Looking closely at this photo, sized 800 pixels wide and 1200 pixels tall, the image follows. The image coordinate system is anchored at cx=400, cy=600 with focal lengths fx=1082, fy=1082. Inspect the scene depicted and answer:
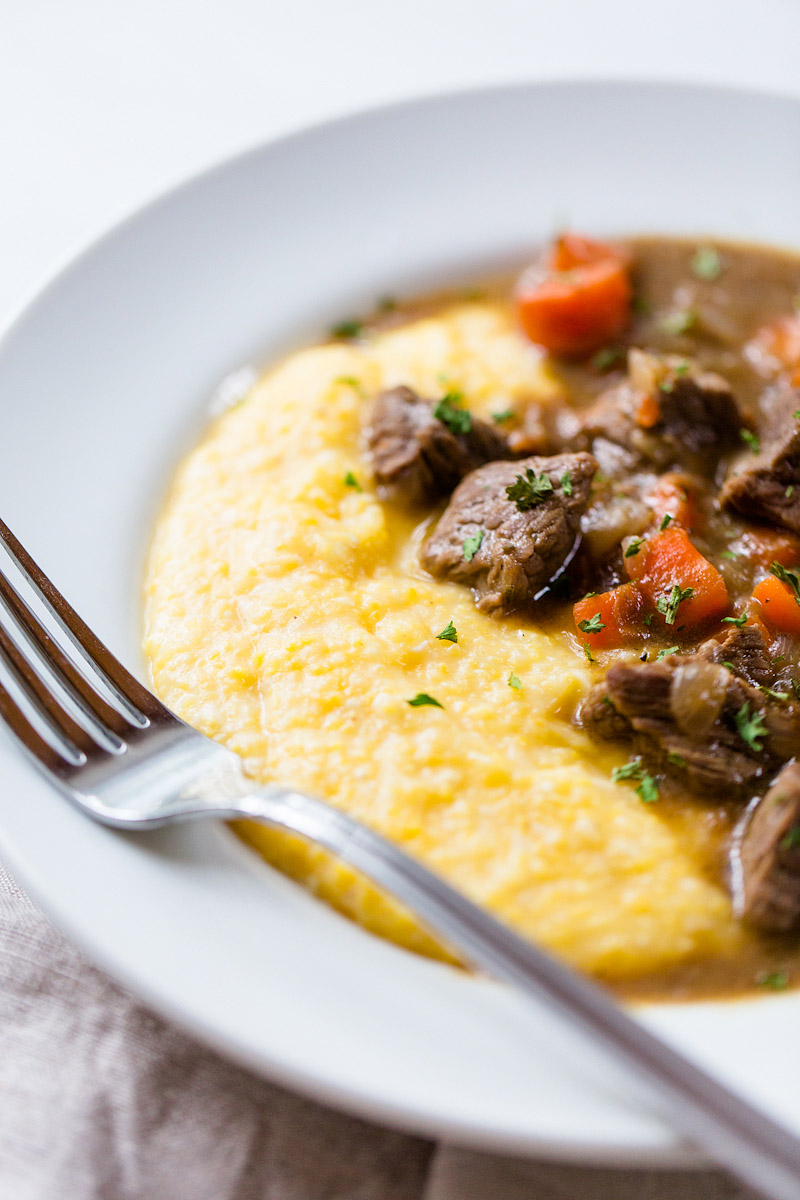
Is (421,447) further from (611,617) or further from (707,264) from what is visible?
(707,264)

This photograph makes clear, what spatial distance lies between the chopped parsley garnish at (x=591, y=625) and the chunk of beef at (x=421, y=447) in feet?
3.59

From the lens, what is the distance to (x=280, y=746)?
415cm

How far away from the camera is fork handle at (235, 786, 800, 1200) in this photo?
2.78m

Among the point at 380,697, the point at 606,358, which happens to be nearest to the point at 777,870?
the point at 380,697

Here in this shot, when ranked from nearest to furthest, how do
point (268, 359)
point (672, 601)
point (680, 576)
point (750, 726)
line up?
point (750, 726) < point (672, 601) < point (680, 576) < point (268, 359)

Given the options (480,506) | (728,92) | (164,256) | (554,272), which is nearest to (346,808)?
(480,506)

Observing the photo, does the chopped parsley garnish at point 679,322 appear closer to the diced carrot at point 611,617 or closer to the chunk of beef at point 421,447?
the chunk of beef at point 421,447

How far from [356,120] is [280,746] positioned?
13.7 feet

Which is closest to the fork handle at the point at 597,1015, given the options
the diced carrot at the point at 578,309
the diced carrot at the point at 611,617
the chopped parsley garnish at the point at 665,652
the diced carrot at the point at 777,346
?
the chopped parsley garnish at the point at 665,652

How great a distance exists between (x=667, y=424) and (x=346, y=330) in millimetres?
1909

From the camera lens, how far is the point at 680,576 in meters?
4.77

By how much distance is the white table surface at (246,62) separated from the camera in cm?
762

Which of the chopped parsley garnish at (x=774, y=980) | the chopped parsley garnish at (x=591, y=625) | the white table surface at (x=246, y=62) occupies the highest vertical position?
the white table surface at (x=246, y=62)

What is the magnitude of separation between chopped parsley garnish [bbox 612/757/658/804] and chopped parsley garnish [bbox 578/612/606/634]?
633 mm
